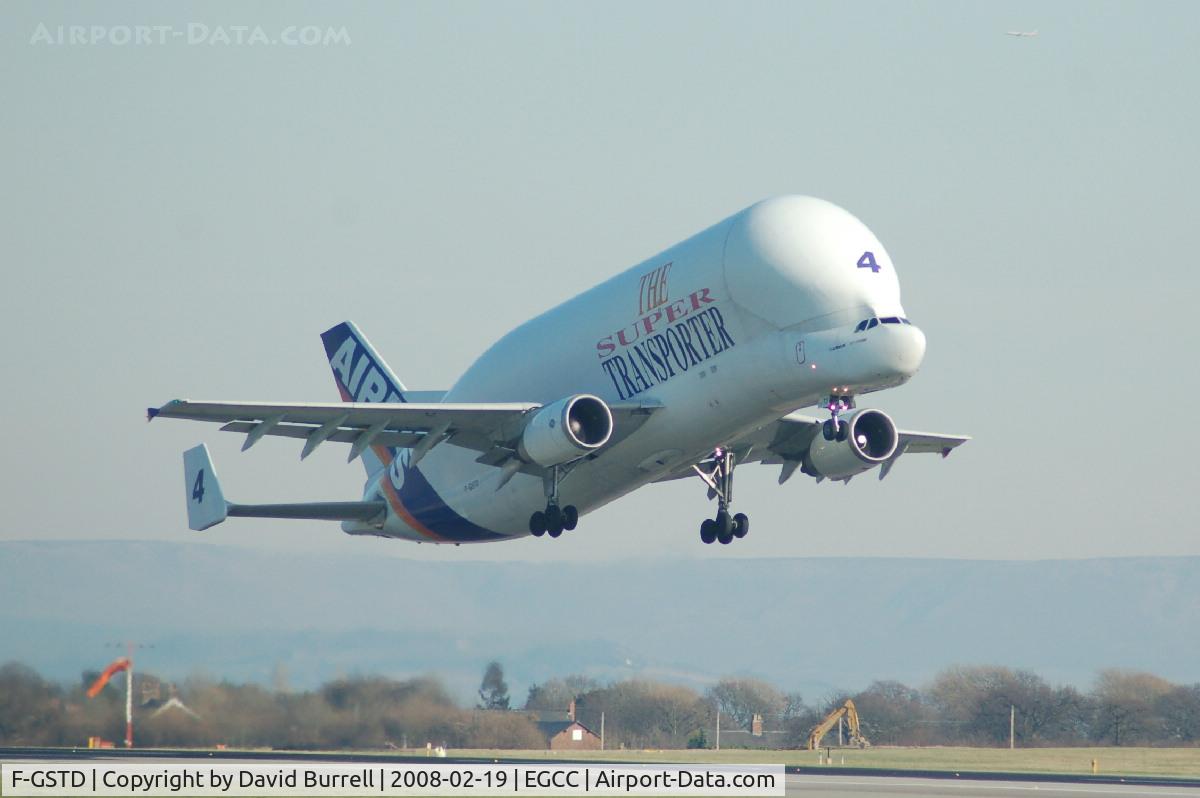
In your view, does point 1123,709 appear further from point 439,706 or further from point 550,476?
point 550,476

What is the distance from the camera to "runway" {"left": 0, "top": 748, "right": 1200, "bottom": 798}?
144 ft

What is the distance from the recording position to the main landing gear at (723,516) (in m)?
44.8

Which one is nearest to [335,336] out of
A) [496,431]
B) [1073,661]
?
[496,431]

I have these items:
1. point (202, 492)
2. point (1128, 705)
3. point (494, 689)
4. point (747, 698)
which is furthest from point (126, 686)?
point (1128, 705)

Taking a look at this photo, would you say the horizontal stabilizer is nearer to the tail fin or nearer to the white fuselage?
the tail fin

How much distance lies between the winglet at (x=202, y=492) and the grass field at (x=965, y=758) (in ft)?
36.8

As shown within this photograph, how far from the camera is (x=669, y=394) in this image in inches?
1578

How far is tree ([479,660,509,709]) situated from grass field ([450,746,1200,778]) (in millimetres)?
3027

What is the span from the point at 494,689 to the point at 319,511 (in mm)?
14771

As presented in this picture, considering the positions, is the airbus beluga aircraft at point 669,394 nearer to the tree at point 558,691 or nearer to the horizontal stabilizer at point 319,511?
the horizontal stabilizer at point 319,511

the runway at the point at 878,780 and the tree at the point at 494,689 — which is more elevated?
the tree at the point at 494,689

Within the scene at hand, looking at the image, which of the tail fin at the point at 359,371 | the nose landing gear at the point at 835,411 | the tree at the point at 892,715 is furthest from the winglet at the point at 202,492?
the tree at the point at 892,715

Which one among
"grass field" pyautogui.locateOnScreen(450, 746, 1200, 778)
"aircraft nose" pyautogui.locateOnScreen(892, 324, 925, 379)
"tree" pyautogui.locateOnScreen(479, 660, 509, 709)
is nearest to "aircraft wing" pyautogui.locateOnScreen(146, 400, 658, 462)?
"aircraft nose" pyautogui.locateOnScreen(892, 324, 925, 379)

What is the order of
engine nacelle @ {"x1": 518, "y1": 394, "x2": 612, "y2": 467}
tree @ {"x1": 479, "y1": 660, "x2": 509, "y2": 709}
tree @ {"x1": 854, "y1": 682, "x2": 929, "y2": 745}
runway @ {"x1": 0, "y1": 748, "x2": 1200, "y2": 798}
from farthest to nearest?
tree @ {"x1": 854, "y1": 682, "x2": 929, "y2": 745} → tree @ {"x1": 479, "y1": 660, "x2": 509, "y2": 709} → runway @ {"x1": 0, "y1": 748, "x2": 1200, "y2": 798} → engine nacelle @ {"x1": 518, "y1": 394, "x2": 612, "y2": 467}
